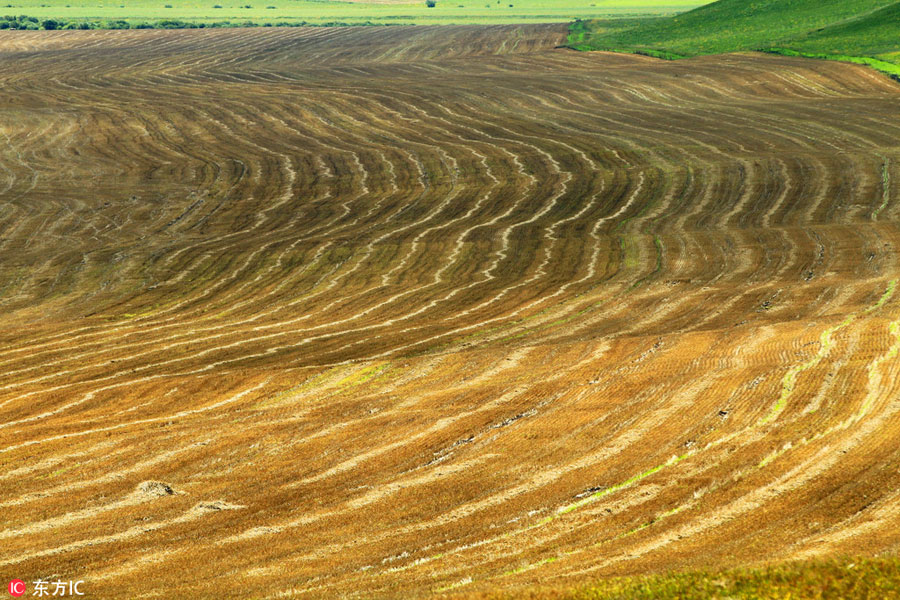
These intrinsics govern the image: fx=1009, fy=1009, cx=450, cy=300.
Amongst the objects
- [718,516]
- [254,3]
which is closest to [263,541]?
[718,516]

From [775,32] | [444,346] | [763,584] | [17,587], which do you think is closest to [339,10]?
[775,32]

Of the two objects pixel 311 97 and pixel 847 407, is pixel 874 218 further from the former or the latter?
pixel 311 97

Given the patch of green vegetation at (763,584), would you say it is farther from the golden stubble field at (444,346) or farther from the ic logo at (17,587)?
the ic logo at (17,587)

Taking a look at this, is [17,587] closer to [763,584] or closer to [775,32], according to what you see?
[763,584]

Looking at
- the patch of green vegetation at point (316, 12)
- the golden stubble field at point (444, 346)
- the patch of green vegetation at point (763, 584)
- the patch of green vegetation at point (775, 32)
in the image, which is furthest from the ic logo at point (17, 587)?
the patch of green vegetation at point (316, 12)

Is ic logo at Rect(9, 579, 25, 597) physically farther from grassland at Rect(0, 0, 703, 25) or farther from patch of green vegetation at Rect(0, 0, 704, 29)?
grassland at Rect(0, 0, 703, 25)

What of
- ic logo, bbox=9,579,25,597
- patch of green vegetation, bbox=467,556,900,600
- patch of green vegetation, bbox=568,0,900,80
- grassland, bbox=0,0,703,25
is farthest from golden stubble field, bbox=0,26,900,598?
grassland, bbox=0,0,703,25
